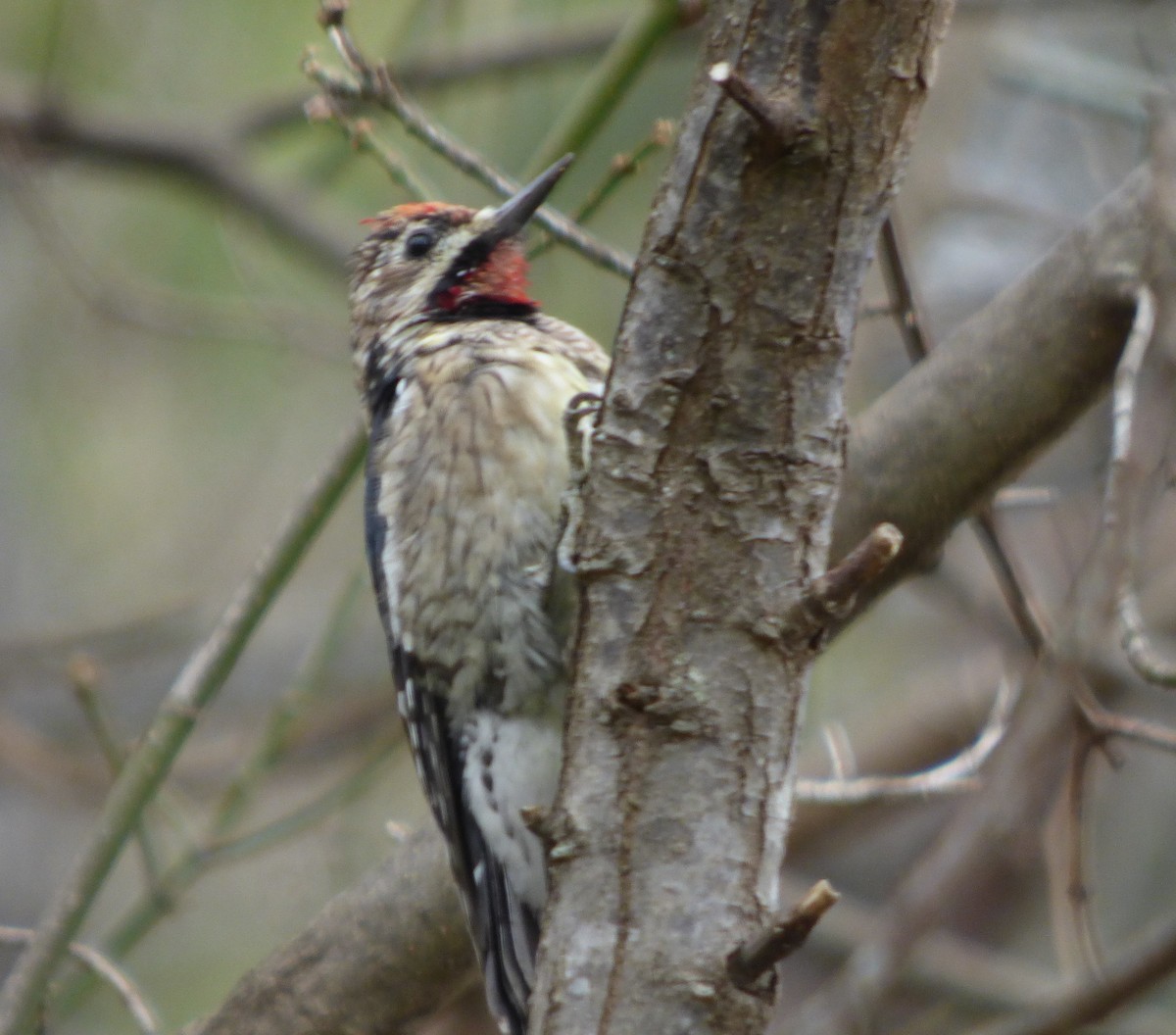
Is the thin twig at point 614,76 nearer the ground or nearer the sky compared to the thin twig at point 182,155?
nearer the ground

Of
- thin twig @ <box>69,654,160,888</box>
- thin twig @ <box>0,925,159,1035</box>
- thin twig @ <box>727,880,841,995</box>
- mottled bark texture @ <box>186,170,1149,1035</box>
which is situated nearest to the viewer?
thin twig @ <box>727,880,841,995</box>

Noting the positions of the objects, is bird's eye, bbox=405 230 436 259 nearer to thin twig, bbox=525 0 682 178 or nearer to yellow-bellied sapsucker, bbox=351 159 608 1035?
yellow-bellied sapsucker, bbox=351 159 608 1035

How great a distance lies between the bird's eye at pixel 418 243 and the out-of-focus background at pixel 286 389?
687 mm

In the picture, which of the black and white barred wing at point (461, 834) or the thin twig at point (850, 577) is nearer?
the thin twig at point (850, 577)

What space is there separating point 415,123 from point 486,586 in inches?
33.9

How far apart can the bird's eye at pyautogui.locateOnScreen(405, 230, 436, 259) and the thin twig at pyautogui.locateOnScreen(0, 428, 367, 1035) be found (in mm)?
655

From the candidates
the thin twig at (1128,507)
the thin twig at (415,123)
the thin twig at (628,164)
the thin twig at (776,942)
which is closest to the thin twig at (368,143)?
the thin twig at (415,123)

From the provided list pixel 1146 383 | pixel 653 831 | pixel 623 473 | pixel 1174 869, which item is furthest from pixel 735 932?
pixel 1174 869

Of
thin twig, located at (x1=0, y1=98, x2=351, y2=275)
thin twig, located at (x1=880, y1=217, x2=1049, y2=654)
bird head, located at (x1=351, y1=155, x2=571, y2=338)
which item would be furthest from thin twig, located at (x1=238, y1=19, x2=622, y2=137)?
thin twig, located at (x1=880, y1=217, x2=1049, y2=654)

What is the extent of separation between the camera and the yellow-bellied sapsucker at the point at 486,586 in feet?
9.84

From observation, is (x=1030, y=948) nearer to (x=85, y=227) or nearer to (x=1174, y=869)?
(x=1174, y=869)

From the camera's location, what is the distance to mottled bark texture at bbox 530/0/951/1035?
69.7 inches

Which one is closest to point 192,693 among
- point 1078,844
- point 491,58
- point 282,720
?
point 282,720

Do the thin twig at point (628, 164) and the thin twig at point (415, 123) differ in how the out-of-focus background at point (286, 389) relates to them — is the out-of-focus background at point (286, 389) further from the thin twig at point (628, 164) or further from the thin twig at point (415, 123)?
the thin twig at point (628, 164)
